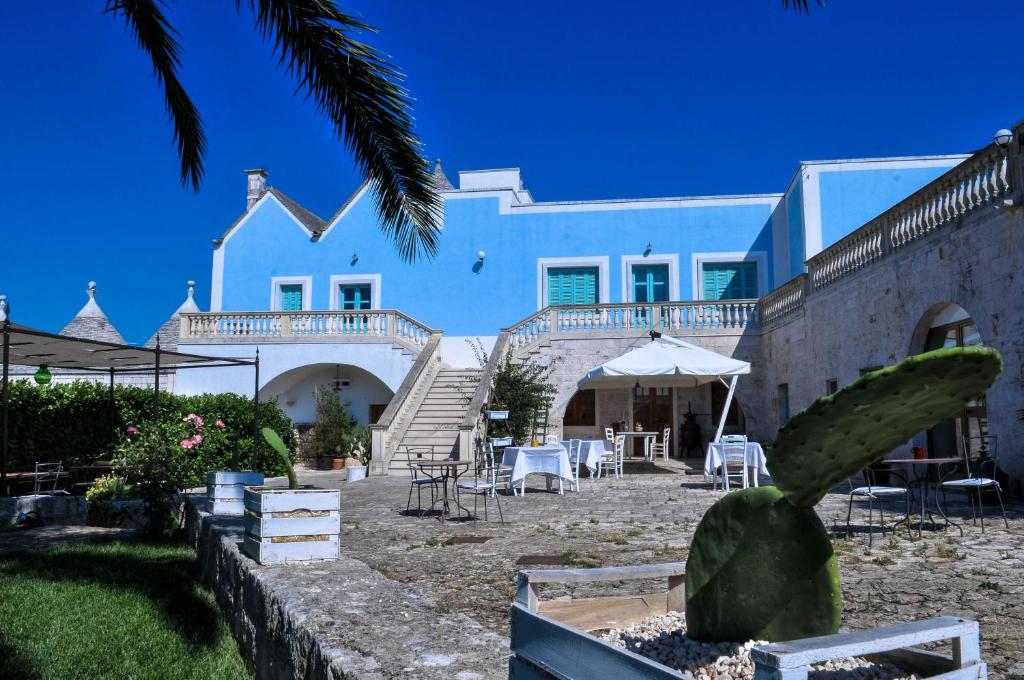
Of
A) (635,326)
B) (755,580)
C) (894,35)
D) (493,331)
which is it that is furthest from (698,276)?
(755,580)

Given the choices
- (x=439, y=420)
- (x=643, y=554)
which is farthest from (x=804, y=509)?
(x=439, y=420)

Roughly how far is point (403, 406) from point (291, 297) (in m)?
7.71

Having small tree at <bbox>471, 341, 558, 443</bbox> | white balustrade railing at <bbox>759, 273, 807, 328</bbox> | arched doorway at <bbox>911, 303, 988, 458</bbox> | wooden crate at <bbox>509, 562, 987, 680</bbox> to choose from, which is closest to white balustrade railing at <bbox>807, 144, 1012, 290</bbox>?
white balustrade railing at <bbox>759, 273, 807, 328</bbox>

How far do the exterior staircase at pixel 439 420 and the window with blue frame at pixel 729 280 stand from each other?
21.8 feet

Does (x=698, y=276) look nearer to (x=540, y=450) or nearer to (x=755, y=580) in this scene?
(x=540, y=450)

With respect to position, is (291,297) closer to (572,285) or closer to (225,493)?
(572,285)

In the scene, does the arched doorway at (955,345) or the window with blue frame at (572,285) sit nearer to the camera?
the arched doorway at (955,345)

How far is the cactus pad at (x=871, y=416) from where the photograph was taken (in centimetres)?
141

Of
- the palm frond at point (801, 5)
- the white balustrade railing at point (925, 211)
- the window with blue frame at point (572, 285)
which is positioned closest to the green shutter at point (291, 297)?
the window with blue frame at point (572, 285)

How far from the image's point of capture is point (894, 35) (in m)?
7.55

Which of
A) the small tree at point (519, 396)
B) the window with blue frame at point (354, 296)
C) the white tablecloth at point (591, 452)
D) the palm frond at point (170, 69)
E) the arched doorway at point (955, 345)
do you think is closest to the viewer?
the palm frond at point (170, 69)

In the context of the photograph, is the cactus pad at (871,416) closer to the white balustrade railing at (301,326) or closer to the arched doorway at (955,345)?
the arched doorway at (955,345)

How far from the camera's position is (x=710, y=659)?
178 centimetres

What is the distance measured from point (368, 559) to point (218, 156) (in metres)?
3.67
